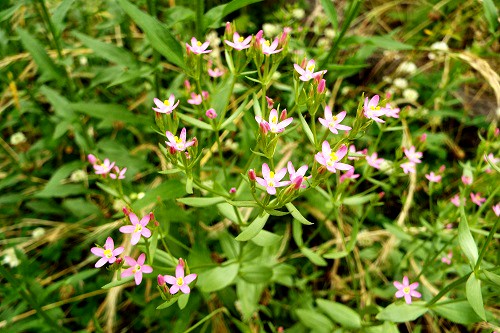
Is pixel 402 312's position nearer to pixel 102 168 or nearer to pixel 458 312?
pixel 458 312

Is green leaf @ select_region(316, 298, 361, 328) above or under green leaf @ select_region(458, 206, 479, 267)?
under

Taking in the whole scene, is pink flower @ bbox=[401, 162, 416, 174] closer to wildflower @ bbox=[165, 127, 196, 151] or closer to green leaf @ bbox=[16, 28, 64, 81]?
wildflower @ bbox=[165, 127, 196, 151]

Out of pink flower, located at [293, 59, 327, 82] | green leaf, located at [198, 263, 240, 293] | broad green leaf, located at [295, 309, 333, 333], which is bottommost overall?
broad green leaf, located at [295, 309, 333, 333]

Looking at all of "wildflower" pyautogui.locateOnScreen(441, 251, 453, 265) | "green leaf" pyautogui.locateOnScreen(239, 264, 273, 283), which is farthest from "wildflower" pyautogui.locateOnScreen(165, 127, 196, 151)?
"wildflower" pyautogui.locateOnScreen(441, 251, 453, 265)

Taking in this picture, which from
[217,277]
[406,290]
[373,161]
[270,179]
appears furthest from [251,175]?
[406,290]

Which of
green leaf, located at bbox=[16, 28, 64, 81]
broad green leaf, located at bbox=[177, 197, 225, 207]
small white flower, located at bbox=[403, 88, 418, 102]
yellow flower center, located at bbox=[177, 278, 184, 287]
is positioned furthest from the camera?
small white flower, located at bbox=[403, 88, 418, 102]

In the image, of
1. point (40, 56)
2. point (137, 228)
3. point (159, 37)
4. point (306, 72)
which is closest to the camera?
point (137, 228)
